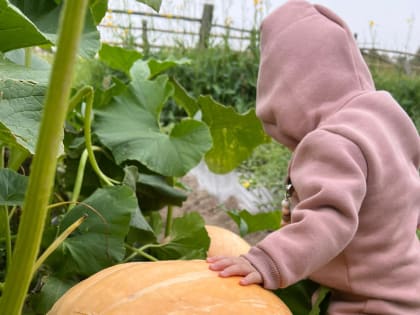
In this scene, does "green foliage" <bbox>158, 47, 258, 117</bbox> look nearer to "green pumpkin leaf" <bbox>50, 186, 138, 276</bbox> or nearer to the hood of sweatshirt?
the hood of sweatshirt

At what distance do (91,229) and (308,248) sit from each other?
30 centimetres

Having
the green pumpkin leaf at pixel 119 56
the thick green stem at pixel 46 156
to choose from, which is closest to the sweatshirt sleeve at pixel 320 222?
the thick green stem at pixel 46 156

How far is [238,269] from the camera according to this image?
81cm

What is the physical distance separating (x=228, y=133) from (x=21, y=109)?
891 millimetres

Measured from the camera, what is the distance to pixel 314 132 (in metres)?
0.86

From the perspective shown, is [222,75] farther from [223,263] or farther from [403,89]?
[223,263]

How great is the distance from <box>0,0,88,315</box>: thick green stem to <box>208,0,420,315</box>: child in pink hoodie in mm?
395

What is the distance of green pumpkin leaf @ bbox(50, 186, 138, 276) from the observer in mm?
897

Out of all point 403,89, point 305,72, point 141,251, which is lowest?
point 403,89

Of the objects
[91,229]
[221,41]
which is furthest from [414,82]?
[91,229]

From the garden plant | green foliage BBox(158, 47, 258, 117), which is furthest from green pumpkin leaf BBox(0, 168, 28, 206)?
green foliage BBox(158, 47, 258, 117)

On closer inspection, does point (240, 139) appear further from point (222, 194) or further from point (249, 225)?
point (222, 194)

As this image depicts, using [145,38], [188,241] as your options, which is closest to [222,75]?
[145,38]

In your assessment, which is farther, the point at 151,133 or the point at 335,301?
the point at 151,133
